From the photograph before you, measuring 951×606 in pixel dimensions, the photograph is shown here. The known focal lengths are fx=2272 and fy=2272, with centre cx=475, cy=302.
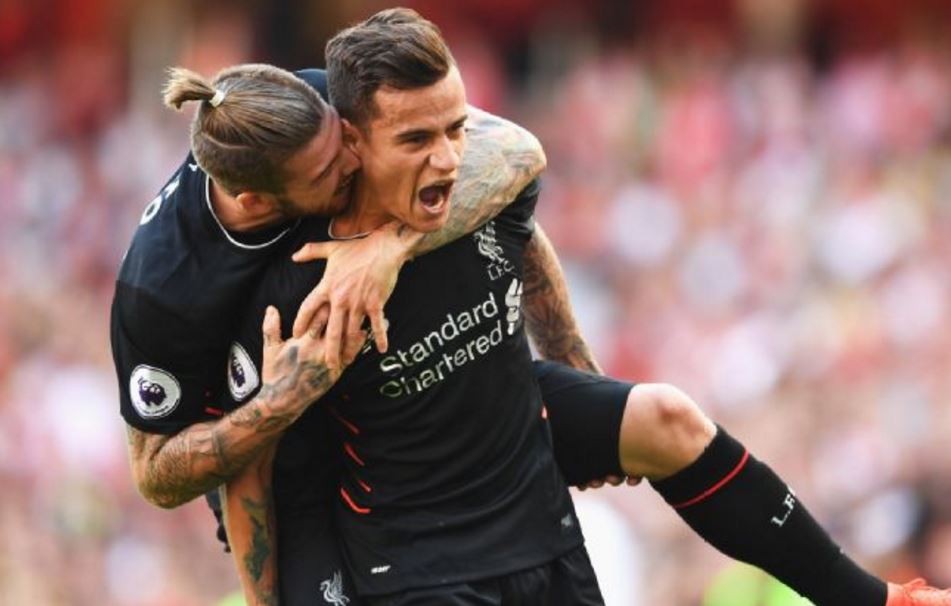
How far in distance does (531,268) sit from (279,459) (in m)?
0.88

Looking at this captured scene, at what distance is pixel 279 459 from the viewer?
5727 millimetres

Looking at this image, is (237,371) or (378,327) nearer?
(378,327)

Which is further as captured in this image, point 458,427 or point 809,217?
point 809,217

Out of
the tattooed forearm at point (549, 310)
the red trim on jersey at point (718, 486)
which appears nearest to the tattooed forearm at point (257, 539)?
the tattooed forearm at point (549, 310)

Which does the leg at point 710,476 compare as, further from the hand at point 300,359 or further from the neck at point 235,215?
Result: the neck at point 235,215

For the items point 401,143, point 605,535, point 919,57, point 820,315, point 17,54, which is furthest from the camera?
point 17,54

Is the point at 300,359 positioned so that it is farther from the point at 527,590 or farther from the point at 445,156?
Result: the point at 527,590

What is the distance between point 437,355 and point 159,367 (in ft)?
2.19

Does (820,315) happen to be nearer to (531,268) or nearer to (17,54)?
(531,268)

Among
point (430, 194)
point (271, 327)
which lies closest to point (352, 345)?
point (271, 327)

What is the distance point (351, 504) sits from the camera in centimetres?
570

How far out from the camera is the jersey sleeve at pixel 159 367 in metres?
5.32

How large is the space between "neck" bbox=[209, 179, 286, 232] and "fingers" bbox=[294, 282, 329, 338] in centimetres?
19

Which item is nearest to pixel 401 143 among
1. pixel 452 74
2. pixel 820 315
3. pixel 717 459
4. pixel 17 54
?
pixel 452 74
